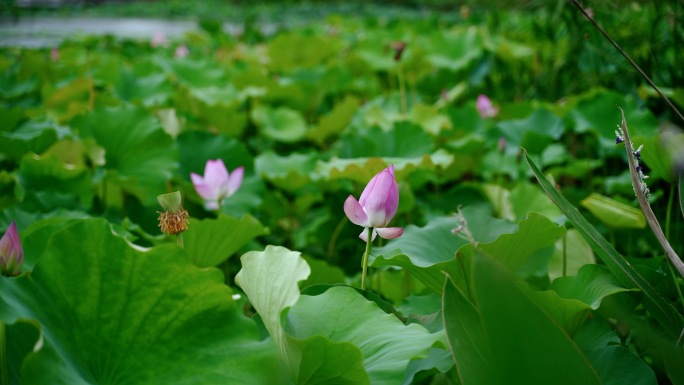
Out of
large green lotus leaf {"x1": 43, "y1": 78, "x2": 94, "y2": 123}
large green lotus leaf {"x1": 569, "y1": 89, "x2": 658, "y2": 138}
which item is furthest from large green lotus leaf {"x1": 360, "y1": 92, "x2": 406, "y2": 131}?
large green lotus leaf {"x1": 43, "y1": 78, "x2": 94, "y2": 123}

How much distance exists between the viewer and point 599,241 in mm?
624

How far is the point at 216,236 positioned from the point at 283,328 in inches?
17.7

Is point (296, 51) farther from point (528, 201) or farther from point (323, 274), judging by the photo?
point (323, 274)

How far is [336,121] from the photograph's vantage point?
6.47 ft

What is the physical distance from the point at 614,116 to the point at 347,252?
2.30ft

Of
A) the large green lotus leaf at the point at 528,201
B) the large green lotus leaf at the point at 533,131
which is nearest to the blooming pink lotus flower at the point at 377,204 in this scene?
the large green lotus leaf at the point at 528,201

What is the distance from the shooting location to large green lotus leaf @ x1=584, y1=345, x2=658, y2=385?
25.0 inches

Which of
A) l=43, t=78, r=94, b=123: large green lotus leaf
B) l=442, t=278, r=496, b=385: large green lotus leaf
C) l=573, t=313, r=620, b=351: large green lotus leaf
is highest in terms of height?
l=442, t=278, r=496, b=385: large green lotus leaf

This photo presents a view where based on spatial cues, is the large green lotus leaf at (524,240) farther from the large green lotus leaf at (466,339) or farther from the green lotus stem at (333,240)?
the green lotus stem at (333,240)

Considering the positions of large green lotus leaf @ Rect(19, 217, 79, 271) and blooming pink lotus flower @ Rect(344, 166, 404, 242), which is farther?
large green lotus leaf @ Rect(19, 217, 79, 271)

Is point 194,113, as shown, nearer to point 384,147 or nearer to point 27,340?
point 384,147

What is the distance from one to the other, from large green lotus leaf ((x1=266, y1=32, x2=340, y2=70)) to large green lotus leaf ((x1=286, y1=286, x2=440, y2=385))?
2.48 meters

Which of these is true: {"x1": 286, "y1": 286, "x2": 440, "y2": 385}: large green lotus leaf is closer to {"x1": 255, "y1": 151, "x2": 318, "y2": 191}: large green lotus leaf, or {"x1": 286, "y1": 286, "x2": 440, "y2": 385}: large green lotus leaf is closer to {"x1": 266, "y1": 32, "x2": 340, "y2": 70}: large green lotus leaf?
{"x1": 255, "y1": 151, "x2": 318, "y2": 191}: large green lotus leaf

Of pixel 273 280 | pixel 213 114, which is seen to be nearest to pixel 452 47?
pixel 213 114
